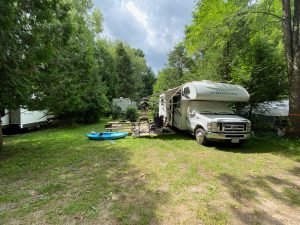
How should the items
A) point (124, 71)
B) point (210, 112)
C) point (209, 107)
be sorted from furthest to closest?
point (124, 71) < point (209, 107) < point (210, 112)

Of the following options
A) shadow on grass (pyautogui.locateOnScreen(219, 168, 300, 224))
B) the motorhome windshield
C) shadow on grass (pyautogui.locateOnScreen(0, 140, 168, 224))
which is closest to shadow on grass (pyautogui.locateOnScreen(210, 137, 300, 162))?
the motorhome windshield

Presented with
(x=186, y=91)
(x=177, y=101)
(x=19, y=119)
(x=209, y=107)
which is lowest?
(x=19, y=119)

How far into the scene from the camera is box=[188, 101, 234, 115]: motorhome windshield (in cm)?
1046

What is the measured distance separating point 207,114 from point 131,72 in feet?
103

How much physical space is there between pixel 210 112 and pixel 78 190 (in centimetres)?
709

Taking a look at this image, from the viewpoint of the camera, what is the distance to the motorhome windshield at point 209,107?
1046cm

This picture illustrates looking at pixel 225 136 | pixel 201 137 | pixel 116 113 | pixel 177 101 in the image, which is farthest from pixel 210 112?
pixel 116 113

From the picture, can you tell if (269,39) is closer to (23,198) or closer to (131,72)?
(23,198)

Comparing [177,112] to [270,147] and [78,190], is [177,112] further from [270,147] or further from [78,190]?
[78,190]

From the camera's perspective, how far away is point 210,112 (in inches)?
408

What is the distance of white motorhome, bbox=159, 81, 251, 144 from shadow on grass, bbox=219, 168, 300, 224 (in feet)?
10.9

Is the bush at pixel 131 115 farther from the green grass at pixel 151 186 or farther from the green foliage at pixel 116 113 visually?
the green grass at pixel 151 186

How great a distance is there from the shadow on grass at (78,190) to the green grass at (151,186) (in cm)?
2

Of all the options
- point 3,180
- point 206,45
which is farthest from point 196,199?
point 206,45
